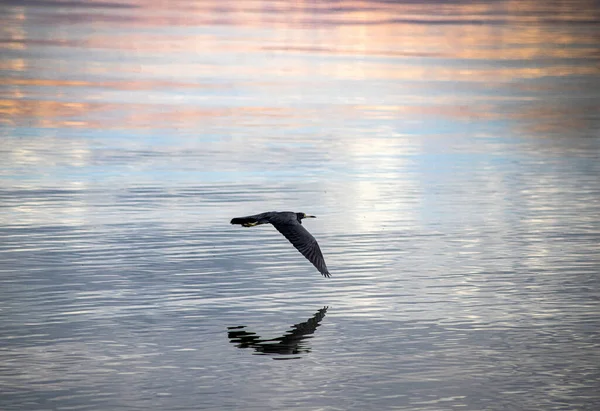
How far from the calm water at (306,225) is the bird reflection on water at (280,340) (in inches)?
1.2

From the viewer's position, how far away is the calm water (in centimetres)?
1032

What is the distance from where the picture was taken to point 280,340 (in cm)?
1128

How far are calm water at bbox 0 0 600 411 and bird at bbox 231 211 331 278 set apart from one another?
1.16 feet

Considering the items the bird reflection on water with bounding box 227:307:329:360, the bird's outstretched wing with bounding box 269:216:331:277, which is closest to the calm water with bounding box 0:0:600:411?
the bird reflection on water with bounding box 227:307:329:360

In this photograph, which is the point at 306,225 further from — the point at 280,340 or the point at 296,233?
the point at 280,340

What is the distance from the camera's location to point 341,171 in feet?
75.1

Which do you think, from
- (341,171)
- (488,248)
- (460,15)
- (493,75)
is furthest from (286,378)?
(460,15)

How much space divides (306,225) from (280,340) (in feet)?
21.0

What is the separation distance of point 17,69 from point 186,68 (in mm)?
4556

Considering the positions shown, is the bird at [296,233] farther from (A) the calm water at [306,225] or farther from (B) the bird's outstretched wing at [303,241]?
(A) the calm water at [306,225]

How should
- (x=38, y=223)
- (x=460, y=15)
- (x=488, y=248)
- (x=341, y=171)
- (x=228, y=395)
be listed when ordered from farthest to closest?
(x=460, y=15)
(x=341, y=171)
(x=38, y=223)
(x=488, y=248)
(x=228, y=395)

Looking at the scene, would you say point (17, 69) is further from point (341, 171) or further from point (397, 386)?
point (397, 386)

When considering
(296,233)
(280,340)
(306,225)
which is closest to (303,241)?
(296,233)

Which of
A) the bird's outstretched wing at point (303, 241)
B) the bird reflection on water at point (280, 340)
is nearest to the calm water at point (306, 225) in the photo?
the bird reflection on water at point (280, 340)
